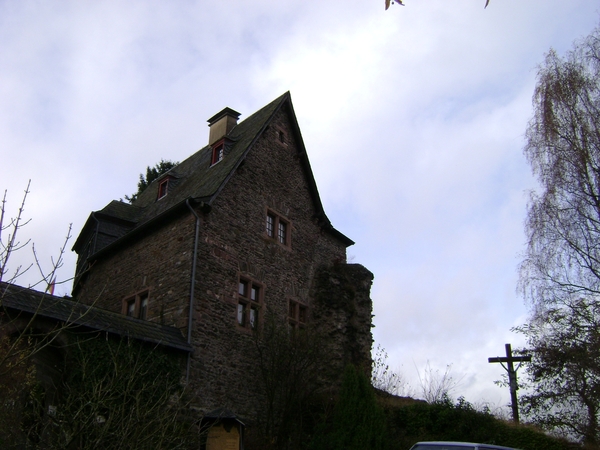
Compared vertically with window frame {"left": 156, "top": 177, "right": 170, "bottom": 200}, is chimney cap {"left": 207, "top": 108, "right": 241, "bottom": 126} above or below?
above

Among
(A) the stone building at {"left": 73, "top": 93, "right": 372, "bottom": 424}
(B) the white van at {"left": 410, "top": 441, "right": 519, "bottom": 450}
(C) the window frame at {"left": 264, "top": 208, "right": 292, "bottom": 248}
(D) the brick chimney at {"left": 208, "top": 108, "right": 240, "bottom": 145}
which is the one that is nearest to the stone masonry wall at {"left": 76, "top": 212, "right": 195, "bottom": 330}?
(A) the stone building at {"left": 73, "top": 93, "right": 372, "bottom": 424}

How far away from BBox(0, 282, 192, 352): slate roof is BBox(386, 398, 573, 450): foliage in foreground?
605 cm

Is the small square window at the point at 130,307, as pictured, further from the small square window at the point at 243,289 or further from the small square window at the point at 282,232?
the small square window at the point at 282,232

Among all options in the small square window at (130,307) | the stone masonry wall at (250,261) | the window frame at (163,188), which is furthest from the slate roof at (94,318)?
the window frame at (163,188)

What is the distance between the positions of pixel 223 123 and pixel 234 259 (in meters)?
7.71

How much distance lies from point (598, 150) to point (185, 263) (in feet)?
37.8

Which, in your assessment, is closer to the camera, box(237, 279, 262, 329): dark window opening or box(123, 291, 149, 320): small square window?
box(237, 279, 262, 329): dark window opening

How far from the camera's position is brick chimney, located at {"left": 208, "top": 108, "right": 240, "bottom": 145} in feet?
75.4

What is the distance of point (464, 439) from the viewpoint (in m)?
15.3

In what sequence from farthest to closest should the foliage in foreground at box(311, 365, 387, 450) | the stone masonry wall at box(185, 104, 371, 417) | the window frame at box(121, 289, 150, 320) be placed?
the window frame at box(121, 289, 150, 320) → the stone masonry wall at box(185, 104, 371, 417) → the foliage in foreground at box(311, 365, 387, 450)

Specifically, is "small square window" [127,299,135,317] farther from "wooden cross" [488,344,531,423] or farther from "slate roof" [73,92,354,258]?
"wooden cross" [488,344,531,423]

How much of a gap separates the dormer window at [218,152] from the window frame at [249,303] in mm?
4984

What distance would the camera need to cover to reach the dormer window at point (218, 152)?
2045 centimetres

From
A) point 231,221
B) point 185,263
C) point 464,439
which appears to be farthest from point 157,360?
point 464,439
